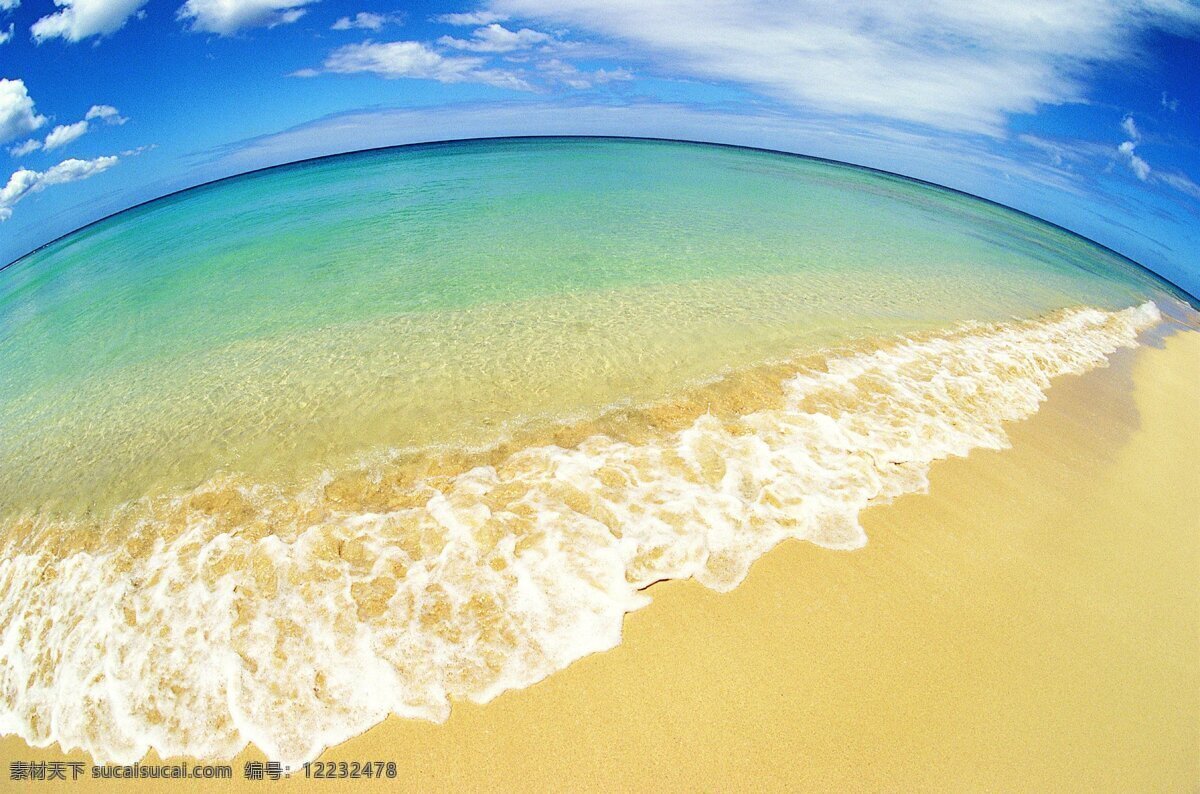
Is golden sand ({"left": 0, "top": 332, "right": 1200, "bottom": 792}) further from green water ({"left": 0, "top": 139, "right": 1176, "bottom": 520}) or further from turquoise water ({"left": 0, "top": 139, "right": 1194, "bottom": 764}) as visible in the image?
green water ({"left": 0, "top": 139, "right": 1176, "bottom": 520})

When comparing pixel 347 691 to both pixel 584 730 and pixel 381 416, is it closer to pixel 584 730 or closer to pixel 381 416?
pixel 584 730

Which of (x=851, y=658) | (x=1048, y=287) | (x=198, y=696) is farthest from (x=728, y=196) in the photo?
(x=198, y=696)

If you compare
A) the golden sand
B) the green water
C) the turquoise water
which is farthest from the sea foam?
Answer: the green water

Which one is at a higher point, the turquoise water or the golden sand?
the golden sand

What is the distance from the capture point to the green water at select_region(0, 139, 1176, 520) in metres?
6.48

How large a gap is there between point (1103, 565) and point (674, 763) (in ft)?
16.6

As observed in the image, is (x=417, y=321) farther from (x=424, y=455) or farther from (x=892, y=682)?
(x=892, y=682)

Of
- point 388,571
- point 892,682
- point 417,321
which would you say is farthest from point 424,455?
point 892,682

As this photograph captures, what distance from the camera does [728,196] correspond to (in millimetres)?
27344

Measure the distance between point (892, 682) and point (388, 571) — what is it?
435cm

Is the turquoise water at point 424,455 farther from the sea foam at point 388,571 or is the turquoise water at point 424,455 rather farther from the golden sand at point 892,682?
the golden sand at point 892,682

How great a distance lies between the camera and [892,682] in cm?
360

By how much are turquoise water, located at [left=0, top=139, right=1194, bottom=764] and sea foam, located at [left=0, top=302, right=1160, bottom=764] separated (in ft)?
0.09

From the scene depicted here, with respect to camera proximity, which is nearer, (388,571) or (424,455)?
(388,571)
